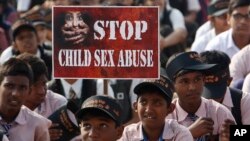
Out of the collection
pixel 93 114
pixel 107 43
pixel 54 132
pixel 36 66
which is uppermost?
pixel 107 43

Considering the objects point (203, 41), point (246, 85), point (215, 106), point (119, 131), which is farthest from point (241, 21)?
point (119, 131)

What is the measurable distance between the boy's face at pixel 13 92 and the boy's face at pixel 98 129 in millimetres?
632

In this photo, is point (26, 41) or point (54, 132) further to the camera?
point (26, 41)

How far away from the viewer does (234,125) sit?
9875 mm

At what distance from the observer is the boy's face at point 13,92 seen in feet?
32.1

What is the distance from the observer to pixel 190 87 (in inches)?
404

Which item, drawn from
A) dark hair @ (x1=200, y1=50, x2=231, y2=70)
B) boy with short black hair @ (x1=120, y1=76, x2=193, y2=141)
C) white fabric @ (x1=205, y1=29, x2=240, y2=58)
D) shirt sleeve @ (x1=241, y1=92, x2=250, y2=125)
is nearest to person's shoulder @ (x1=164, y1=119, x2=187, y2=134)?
boy with short black hair @ (x1=120, y1=76, x2=193, y2=141)

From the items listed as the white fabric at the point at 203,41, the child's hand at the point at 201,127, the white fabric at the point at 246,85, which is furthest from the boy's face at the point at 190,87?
the white fabric at the point at 203,41

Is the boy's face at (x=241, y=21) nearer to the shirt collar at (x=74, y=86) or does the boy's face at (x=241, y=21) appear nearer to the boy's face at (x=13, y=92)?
the shirt collar at (x=74, y=86)

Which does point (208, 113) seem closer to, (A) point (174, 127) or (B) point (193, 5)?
(A) point (174, 127)

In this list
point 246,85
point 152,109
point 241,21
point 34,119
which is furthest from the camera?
point 241,21

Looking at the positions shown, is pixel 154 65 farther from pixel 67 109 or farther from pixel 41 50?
pixel 41 50

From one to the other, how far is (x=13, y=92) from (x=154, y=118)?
1038mm

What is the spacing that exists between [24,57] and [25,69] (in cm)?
101
